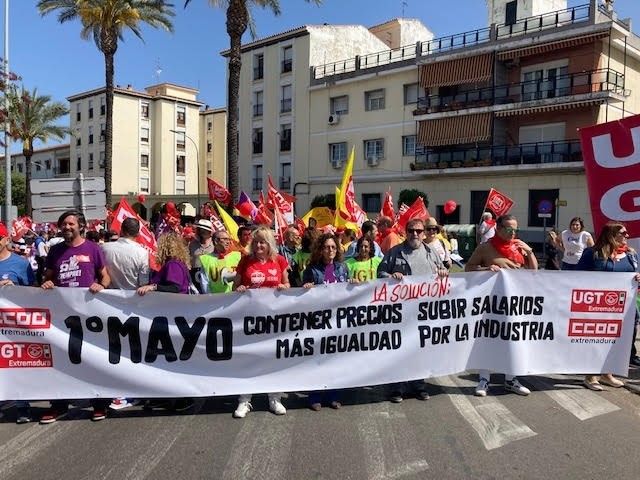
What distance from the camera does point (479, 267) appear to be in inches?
233

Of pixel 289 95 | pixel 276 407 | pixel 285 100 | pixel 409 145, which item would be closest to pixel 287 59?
pixel 289 95

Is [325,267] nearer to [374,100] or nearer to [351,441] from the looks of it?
[351,441]

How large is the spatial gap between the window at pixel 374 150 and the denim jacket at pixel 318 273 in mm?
31838

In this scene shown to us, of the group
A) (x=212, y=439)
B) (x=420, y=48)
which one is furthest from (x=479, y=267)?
(x=420, y=48)

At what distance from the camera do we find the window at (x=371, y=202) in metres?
36.9

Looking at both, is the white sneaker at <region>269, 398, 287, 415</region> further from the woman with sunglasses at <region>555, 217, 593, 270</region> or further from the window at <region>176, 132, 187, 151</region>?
the window at <region>176, 132, 187, 151</region>

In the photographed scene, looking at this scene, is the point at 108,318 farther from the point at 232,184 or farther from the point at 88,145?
the point at 88,145

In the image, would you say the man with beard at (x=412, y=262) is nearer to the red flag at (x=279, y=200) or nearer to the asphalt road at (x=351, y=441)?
the asphalt road at (x=351, y=441)

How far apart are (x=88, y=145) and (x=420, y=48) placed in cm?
4428

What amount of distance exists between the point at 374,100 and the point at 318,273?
33.2 m

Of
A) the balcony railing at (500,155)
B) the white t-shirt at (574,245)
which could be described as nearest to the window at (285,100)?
the balcony railing at (500,155)

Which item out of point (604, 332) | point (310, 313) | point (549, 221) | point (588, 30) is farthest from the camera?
point (549, 221)

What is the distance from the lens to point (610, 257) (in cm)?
593

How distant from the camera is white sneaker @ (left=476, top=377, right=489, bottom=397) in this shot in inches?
Result: 221
